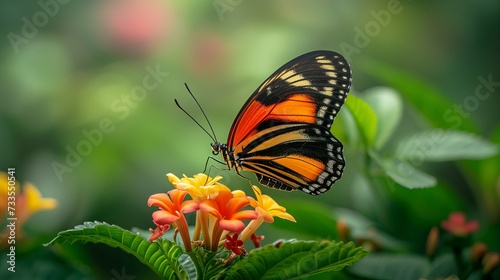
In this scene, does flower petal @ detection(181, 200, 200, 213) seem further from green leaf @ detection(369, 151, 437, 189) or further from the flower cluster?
green leaf @ detection(369, 151, 437, 189)

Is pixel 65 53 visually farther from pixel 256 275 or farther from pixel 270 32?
pixel 256 275

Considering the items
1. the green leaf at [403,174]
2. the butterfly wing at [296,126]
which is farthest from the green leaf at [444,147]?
the butterfly wing at [296,126]

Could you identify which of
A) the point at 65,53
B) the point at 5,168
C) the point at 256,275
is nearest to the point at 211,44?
the point at 65,53

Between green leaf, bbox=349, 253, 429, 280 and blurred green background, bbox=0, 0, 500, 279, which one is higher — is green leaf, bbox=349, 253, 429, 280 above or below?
below

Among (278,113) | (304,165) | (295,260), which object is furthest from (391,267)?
(295,260)

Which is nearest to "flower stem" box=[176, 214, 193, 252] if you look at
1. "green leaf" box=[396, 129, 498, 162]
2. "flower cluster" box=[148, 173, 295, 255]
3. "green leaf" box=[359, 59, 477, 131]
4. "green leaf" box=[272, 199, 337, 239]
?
"flower cluster" box=[148, 173, 295, 255]

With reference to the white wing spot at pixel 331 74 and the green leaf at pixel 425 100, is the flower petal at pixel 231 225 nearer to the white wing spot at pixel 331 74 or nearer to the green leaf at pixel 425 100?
the white wing spot at pixel 331 74
